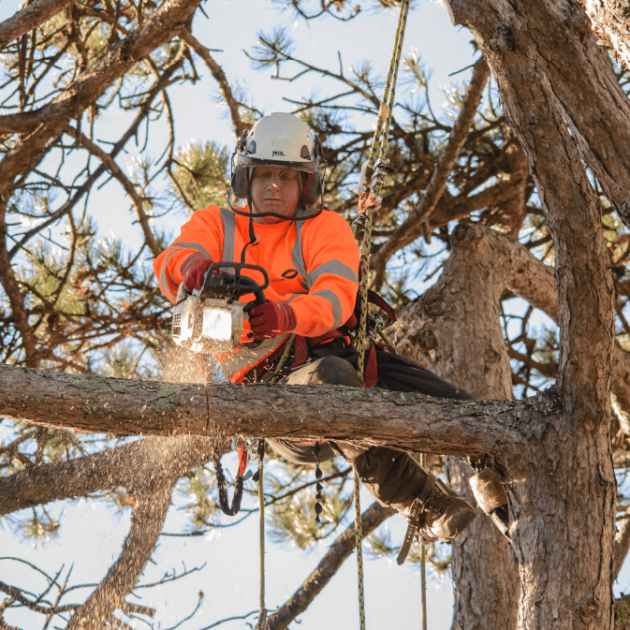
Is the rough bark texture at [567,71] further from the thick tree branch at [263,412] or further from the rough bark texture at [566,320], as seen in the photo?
the thick tree branch at [263,412]

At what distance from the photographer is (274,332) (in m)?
2.07

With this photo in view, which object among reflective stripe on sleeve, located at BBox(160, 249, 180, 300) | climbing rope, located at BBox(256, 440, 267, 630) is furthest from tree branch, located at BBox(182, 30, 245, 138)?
climbing rope, located at BBox(256, 440, 267, 630)

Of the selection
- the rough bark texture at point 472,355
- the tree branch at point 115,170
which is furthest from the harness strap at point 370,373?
the tree branch at point 115,170

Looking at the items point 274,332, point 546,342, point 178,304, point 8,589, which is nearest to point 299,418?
point 274,332

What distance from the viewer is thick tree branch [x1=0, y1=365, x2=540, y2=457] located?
71.2 inches

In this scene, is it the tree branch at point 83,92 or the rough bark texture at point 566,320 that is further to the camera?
the tree branch at point 83,92

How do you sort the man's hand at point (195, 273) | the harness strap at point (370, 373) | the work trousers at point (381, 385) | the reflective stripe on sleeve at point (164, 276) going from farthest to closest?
the harness strap at point (370, 373) < the reflective stripe on sleeve at point (164, 276) < the work trousers at point (381, 385) < the man's hand at point (195, 273)

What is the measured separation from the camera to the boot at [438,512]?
243 centimetres

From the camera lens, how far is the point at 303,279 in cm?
258

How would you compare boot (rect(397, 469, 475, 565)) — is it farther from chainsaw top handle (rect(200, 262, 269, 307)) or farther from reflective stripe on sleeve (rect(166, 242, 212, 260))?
reflective stripe on sleeve (rect(166, 242, 212, 260))

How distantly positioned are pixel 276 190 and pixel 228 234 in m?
0.25

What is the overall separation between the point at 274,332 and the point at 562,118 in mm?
982

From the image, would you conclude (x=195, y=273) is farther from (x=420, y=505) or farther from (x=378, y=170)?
(x=420, y=505)

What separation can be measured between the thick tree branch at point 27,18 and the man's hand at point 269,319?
198 centimetres
